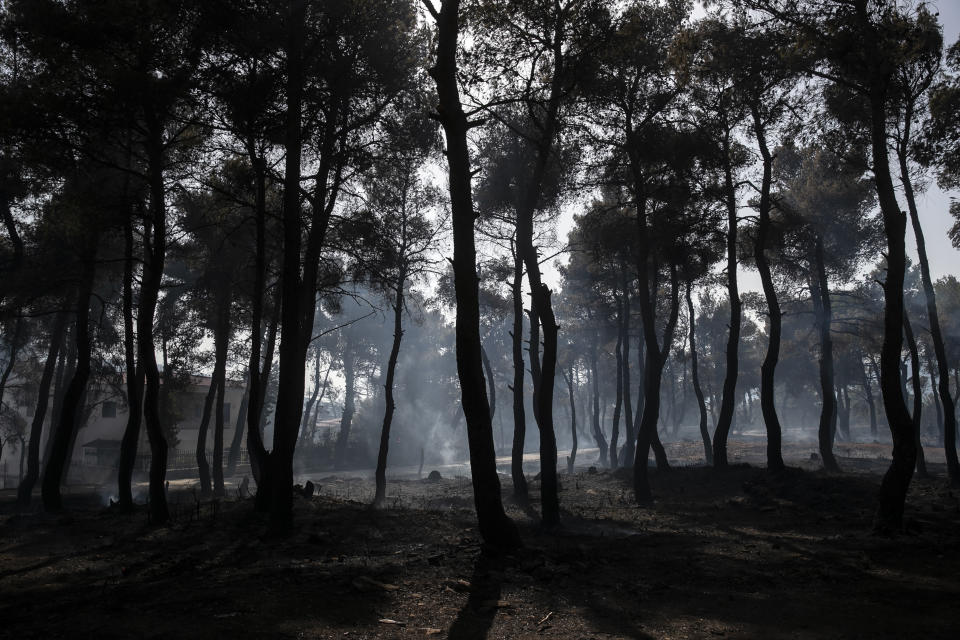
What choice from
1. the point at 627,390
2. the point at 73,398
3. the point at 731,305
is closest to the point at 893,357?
the point at 731,305

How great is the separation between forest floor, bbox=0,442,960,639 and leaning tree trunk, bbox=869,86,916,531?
558 mm

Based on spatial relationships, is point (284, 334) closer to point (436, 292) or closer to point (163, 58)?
point (163, 58)

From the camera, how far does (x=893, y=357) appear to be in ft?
33.3

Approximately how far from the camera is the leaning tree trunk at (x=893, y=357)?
382 inches

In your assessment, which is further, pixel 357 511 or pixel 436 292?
pixel 436 292

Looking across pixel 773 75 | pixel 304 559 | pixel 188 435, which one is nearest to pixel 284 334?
pixel 304 559

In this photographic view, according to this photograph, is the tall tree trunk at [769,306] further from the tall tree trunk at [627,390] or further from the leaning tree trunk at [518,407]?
the tall tree trunk at [627,390]

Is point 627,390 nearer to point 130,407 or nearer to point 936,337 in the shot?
point 936,337

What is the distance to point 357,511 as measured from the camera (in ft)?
43.9

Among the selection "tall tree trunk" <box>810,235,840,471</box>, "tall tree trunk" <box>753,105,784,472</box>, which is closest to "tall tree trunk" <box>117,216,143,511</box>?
"tall tree trunk" <box>753,105,784,472</box>

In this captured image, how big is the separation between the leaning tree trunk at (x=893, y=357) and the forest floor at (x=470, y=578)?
0.56 metres

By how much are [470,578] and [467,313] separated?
11.0ft

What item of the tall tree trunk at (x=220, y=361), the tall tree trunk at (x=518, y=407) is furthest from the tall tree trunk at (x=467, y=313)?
the tall tree trunk at (x=220, y=361)

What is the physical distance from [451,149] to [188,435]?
4865 centimetres
